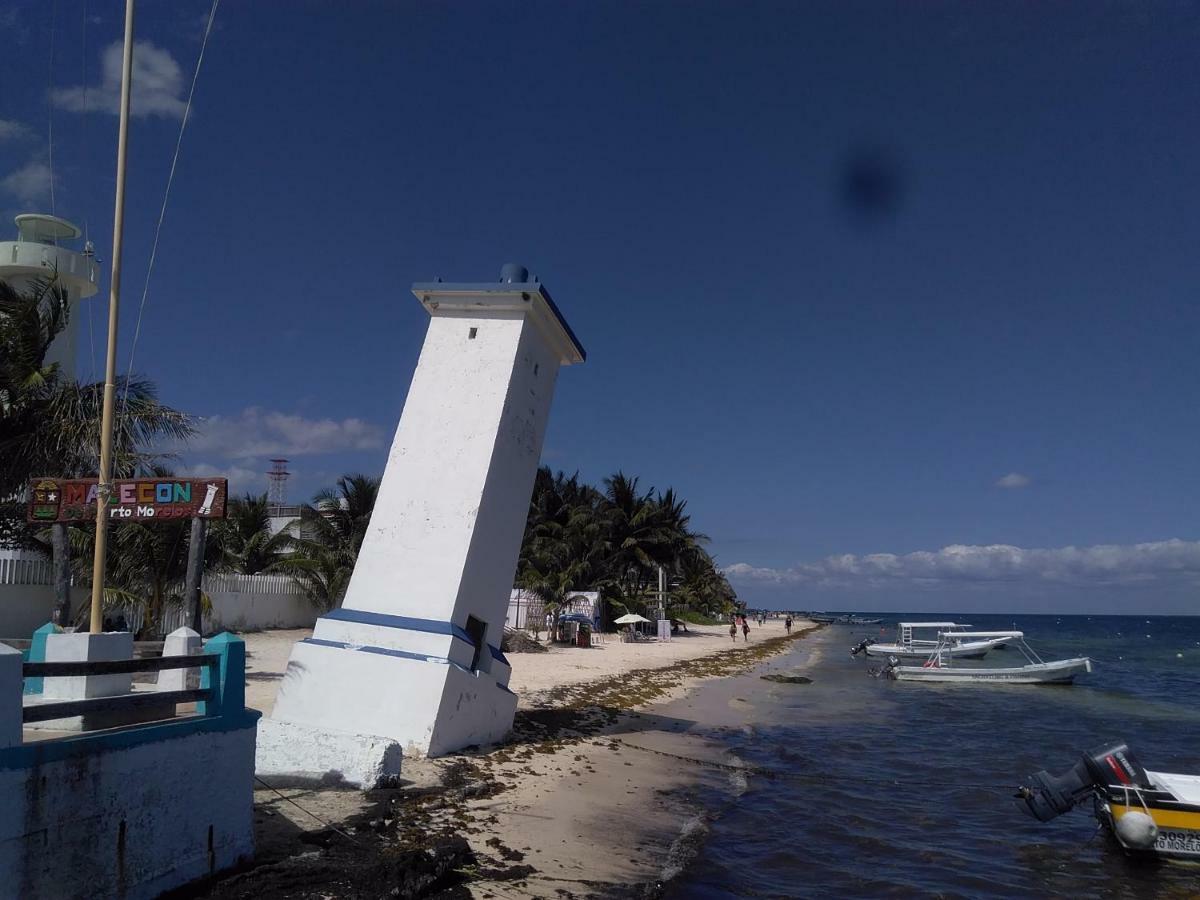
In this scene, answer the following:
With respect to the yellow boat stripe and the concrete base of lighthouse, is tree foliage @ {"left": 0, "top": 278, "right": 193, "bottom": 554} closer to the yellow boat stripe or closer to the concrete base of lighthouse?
the concrete base of lighthouse

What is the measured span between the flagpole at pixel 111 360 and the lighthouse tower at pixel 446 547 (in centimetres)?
283

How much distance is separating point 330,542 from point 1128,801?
27.4 meters

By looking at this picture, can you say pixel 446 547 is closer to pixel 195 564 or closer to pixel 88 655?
pixel 195 564

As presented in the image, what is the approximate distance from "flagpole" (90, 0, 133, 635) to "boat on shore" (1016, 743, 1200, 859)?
36.2ft

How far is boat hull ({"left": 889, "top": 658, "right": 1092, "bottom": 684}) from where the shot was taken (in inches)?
1396

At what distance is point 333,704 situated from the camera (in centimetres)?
1123

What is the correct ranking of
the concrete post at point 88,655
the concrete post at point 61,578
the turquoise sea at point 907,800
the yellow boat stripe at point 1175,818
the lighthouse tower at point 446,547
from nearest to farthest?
1. the concrete post at point 88,655
2. the turquoise sea at point 907,800
3. the concrete post at point 61,578
4. the yellow boat stripe at point 1175,818
5. the lighthouse tower at point 446,547

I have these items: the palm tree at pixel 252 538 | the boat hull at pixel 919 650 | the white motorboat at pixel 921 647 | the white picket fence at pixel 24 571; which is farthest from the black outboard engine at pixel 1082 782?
the boat hull at pixel 919 650

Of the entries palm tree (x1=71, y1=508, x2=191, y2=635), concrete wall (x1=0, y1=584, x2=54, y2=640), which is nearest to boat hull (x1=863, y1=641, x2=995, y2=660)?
palm tree (x1=71, y1=508, x2=191, y2=635)

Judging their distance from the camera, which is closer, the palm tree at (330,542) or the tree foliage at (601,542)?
the palm tree at (330,542)

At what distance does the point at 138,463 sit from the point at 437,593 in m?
5.99

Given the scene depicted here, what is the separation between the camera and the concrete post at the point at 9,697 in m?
4.85

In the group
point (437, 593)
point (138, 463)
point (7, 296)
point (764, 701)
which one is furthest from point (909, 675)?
point (7, 296)

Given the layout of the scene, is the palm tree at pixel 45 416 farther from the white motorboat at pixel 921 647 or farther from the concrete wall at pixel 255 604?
the white motorboat at pixel 921 647
